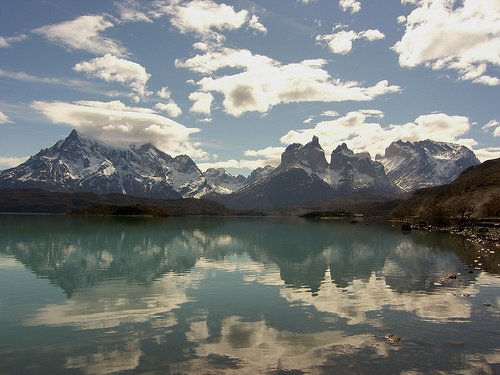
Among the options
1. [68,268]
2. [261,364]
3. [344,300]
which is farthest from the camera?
[68,268]

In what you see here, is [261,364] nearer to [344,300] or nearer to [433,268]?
[344,300]

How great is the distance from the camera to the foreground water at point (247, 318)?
2402 cm

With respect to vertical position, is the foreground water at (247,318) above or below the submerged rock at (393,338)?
below

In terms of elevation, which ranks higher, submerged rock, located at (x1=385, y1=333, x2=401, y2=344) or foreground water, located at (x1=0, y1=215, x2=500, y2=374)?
submerged rock, located at (x1=385, y1=333, x2=401, y2=344)

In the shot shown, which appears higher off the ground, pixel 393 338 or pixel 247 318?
pixel 393 338

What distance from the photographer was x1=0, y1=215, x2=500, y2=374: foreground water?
24016 mm

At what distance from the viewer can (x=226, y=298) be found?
42.3 metres

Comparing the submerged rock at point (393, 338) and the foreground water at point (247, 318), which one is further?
the submerged rock at point (393, 338)

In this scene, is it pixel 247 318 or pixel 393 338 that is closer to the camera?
pixel 393 338

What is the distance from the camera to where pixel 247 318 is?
34.1 m

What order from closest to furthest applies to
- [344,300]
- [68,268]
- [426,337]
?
[426,337] < [344,300] < [68,268]

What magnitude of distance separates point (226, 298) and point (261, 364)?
1903 centimetres

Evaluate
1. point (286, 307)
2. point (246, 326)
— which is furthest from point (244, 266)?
point (246, 326)

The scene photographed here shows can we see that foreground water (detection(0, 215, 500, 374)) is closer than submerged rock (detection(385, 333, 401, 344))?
Yes
